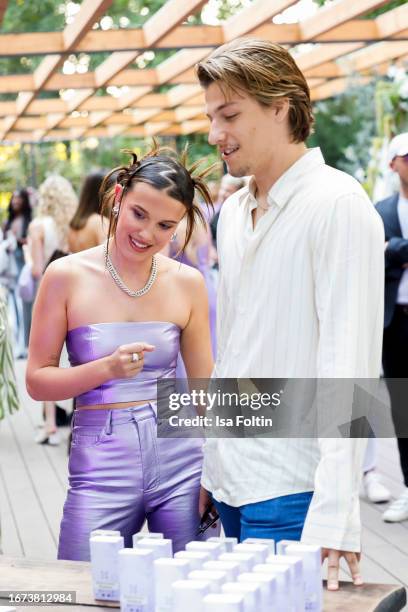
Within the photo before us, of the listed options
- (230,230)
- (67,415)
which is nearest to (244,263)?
(230,230)

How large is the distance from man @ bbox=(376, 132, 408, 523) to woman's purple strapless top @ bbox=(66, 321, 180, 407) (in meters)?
2.65

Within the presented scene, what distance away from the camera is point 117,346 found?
254 cm

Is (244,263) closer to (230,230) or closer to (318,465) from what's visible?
(230,230)

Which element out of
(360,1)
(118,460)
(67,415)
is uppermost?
(360,1)

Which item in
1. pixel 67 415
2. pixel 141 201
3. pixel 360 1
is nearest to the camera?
pixel 141 201

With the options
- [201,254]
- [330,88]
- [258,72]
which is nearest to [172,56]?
[330,88]

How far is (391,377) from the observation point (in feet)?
17.5

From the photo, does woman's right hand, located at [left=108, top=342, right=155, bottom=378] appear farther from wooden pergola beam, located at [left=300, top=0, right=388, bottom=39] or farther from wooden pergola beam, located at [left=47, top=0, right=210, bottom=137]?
wooden pergola beam, located at [left=300, top=0, right=388, bottom=39]

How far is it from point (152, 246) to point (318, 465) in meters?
0.78

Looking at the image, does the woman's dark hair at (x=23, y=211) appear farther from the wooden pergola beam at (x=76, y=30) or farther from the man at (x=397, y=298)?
the man at (x=397, y=298)

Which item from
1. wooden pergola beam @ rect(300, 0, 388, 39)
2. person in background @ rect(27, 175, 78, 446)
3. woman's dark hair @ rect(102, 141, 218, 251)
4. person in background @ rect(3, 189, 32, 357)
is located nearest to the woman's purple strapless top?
woman's dark hair @ rect(102, 141, 218, 251)

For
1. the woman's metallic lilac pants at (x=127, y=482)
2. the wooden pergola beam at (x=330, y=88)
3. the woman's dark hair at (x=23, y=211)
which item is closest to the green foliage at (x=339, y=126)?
the wooden pergola beam at (x=330, y=88)

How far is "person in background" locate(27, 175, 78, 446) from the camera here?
23.5 feet

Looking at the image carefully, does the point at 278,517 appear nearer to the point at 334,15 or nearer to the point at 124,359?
the point at 124,359
